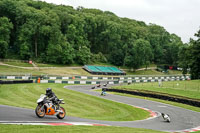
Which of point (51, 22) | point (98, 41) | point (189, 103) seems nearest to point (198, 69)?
point (189, 103)

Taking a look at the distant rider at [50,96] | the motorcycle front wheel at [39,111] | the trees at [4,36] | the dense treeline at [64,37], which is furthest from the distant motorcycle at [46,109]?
the dense treeline at [64,37]

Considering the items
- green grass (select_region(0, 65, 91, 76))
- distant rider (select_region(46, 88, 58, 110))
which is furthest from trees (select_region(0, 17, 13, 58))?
distant rider (select_region(46, 88, 58, 110))

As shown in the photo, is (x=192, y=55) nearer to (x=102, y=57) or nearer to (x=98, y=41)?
(x=102, y=57)

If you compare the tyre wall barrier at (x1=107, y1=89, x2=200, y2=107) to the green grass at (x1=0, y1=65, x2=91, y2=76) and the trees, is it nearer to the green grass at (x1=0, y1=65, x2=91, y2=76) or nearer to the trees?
the green grass at (x1=0, y1=65, x2=91, y2=76)

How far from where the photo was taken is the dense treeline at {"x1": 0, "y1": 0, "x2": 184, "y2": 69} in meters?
82.2

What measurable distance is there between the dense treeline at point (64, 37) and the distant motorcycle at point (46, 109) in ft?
208

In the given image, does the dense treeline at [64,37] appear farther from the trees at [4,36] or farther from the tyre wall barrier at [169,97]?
the tyre wall barrier at [169,97]

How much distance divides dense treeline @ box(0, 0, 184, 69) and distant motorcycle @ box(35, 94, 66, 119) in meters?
63.5

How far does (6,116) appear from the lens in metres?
12.3

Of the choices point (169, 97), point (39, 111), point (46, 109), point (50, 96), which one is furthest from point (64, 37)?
point (39, 111)

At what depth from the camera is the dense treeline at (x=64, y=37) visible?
8219 centimetres

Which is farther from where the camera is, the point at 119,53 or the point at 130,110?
the point at 119,53

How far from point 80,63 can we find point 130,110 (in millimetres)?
70206

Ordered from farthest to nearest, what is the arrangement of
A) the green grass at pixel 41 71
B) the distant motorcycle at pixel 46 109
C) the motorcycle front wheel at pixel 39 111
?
the green grass at pixel 41 71, the distant motorcycle at pixel 46 109, the motorcycle front wheel at pixel 39 111
